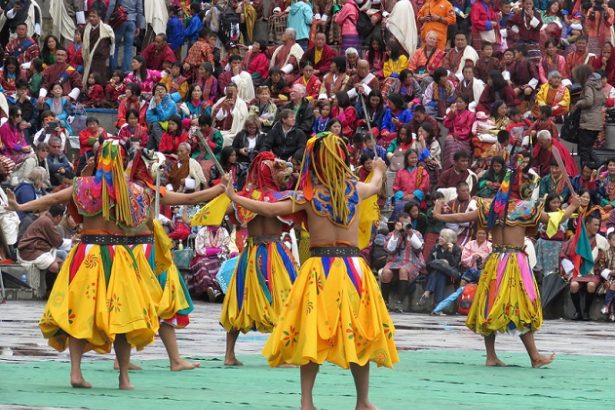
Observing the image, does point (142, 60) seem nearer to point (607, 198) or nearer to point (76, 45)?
point (76, 45)

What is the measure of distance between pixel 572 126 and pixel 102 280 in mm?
13953

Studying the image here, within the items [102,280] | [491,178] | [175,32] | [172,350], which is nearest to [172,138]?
[175,32]

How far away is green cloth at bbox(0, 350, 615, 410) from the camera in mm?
11164

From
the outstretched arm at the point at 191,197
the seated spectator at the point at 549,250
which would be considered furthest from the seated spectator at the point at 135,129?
the outstretched arm at the point at 191,197

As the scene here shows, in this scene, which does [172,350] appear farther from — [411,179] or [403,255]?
[411,179]

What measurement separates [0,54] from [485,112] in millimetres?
8992

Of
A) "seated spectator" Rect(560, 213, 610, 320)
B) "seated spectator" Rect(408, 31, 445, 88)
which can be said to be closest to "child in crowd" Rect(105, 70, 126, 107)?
"seated spectator" Rect(408, 31, 445, 88)

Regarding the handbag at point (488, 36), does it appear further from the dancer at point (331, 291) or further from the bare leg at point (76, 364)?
the dancer at point (331, 291)

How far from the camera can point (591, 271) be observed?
20859 mm

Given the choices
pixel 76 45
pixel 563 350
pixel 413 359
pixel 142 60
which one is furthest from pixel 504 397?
pixel 76 45

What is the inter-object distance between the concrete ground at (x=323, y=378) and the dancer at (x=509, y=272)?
0.35 metres

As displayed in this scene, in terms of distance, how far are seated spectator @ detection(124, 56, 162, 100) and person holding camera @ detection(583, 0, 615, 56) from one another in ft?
24.2

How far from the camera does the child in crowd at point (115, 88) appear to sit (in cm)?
2767

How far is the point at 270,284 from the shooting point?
14.5m
